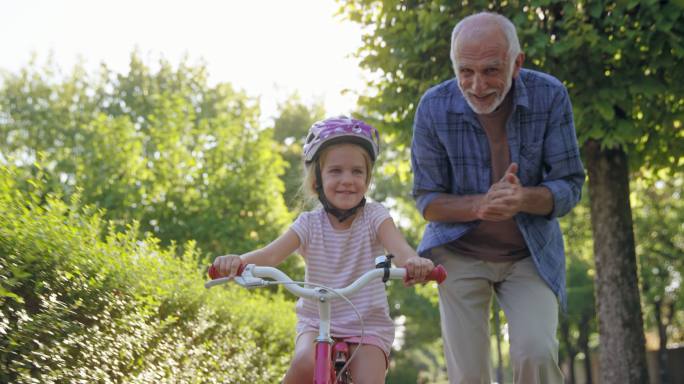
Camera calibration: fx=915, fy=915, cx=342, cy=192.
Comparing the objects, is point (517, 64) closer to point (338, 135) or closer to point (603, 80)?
point (338, 135)

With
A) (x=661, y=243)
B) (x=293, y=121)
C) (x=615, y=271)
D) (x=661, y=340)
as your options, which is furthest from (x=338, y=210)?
(x=293, y=121)

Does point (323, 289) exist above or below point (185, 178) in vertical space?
below

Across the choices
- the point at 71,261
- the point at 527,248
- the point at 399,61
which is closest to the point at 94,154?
the point at 399,61

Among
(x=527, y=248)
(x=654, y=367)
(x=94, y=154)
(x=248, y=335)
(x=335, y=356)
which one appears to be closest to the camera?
(x=335, y=356)

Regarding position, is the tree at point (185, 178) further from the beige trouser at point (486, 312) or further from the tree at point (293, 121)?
the beige trouser at point (486, 312)

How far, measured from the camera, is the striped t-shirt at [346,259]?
174 inches

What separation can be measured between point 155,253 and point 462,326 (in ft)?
11.8

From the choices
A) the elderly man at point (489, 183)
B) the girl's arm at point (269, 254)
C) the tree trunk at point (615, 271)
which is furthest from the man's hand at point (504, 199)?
the tree trunk at point (615, 271)

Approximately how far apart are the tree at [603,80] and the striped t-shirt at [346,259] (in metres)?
5.67

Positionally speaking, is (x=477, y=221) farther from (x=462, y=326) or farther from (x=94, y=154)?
(x=94, y=154)

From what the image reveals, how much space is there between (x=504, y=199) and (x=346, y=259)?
2.89 feet

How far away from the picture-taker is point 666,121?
10742mm

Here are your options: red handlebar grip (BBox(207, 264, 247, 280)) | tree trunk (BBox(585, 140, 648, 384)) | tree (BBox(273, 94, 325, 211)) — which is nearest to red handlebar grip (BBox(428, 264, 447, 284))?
red handlebar grip (BBox(207, 264, 247, 280))

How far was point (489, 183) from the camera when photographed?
15.0 feet
